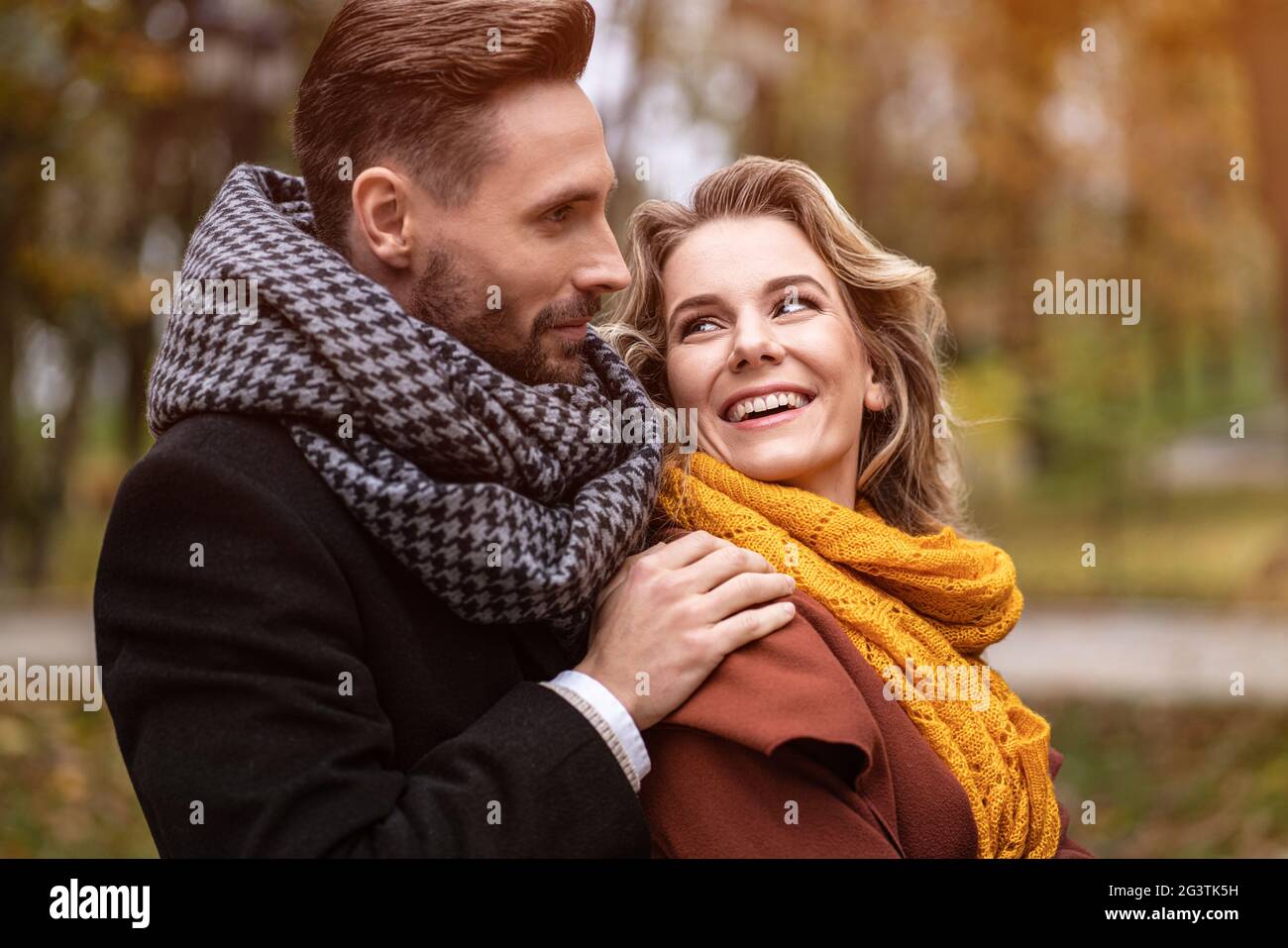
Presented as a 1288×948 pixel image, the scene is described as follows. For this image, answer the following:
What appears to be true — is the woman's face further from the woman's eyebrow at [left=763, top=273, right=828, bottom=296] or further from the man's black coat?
the man's black coat

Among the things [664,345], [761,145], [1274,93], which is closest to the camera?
[664,345]

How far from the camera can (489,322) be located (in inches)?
89.7

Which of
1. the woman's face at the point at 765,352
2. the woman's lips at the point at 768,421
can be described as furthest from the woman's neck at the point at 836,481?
the woman's lips at the point at 768,421

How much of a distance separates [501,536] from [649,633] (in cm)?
31

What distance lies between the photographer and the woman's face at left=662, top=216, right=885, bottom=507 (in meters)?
2.55

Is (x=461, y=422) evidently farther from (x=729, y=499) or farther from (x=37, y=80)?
(x=37, y=80)

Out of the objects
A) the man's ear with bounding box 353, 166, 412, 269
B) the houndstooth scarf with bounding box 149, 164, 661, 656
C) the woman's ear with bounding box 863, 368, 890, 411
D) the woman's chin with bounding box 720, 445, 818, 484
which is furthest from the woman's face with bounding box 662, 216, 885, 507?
the man's ear with bounding box 353, 166, 412, 269

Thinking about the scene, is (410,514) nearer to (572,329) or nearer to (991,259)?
(572,329)

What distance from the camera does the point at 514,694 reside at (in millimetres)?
2092

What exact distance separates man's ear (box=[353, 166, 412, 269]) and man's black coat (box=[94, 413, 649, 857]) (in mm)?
390

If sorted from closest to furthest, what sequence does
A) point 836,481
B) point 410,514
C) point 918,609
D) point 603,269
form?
point 410,514, point 603,269, point 918,609, point 836,481

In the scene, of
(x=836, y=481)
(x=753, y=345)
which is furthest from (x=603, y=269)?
(x=836, y=481)

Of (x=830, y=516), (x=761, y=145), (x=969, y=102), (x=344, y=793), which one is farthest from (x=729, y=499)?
(x=969, y=102)

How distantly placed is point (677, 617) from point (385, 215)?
816 millimetres
